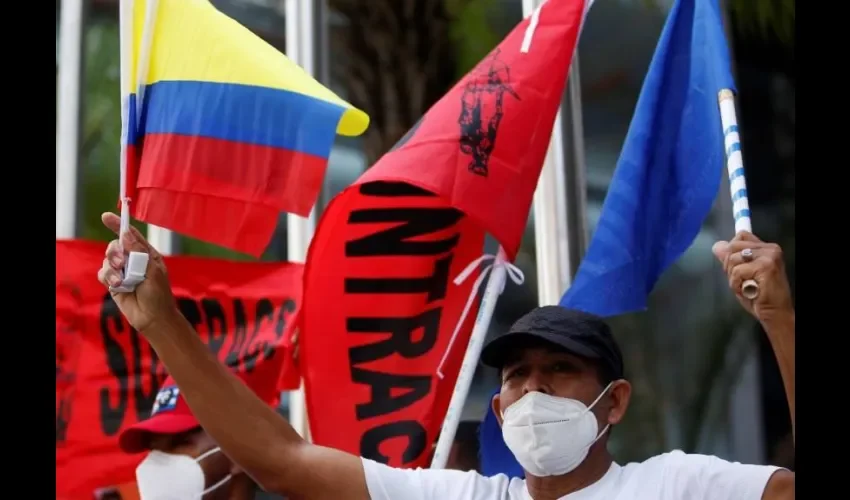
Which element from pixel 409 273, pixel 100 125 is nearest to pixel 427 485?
pixel 409 273

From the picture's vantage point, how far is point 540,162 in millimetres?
4070

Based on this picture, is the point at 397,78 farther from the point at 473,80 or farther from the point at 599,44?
the point at 473,80

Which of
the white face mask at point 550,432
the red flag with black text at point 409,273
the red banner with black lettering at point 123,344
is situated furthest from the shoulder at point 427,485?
the red banner with black lettering at point 123,344

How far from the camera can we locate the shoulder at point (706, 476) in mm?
2846

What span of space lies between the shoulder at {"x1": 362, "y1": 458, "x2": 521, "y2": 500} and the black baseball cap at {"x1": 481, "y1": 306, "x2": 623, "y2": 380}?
0.33 m

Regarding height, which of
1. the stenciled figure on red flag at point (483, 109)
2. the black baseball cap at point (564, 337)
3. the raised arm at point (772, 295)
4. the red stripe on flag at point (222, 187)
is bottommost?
the black baseball cap at point (564, 337)

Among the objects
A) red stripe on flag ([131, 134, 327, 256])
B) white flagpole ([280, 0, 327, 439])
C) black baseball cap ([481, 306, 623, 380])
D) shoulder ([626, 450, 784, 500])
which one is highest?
white flagpole ([280, 0, 327, 439])

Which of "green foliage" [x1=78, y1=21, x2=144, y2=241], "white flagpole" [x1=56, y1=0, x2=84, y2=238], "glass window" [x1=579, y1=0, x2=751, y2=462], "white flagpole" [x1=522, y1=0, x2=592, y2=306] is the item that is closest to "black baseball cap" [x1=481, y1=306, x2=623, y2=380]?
"white flagpole" [x1=522, y1=0, x2=592, y2=306]

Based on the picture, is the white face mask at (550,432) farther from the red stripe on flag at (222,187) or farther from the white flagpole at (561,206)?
the white flagpole at (561,206)

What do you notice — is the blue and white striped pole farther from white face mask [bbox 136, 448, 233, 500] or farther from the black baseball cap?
white face mask [bbox 136, 448, 233, 500]

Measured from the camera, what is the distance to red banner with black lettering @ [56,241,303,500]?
485cm

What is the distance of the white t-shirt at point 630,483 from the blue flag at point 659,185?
1.00m

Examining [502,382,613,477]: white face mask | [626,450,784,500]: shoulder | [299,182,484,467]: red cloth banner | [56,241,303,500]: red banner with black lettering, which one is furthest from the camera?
[56,241,303,500]: red banner with black lettering
